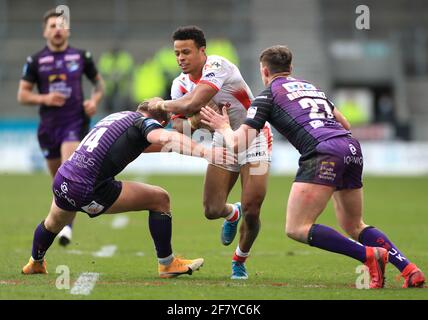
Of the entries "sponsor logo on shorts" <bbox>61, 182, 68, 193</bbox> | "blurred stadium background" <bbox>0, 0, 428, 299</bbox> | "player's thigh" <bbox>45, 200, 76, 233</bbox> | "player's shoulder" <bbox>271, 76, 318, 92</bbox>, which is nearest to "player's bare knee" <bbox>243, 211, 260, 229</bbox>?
"blurred stadium background" <bbox>0, 0, 428, 299</bbox>

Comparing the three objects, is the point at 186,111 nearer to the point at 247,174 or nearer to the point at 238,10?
the point at 247,174

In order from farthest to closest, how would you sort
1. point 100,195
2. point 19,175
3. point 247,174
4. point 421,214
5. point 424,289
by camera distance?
point 19,175 < point 421,214 < point 247,174 < point 100,195 < point 424,289

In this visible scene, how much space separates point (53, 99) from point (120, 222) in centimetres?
412

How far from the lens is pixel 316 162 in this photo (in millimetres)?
7668

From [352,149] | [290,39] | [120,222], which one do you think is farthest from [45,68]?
[290,39]

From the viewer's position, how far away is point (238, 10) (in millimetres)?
37062

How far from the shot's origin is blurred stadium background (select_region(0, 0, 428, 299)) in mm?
11266

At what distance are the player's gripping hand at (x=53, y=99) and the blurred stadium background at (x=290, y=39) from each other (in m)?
21.1

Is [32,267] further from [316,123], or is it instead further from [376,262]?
[376,262]

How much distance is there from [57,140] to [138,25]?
25.8m

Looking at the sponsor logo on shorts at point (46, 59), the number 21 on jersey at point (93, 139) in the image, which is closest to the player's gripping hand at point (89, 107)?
the sponsor logo on shorts at point (46, 59)

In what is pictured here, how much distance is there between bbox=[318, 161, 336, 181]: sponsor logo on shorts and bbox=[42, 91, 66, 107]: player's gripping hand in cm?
556

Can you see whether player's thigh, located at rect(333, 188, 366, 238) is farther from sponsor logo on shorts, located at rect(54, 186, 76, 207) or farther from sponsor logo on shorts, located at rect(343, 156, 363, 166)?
sponsor logo on shorts, located at rect(54, 186, 76, 207)
